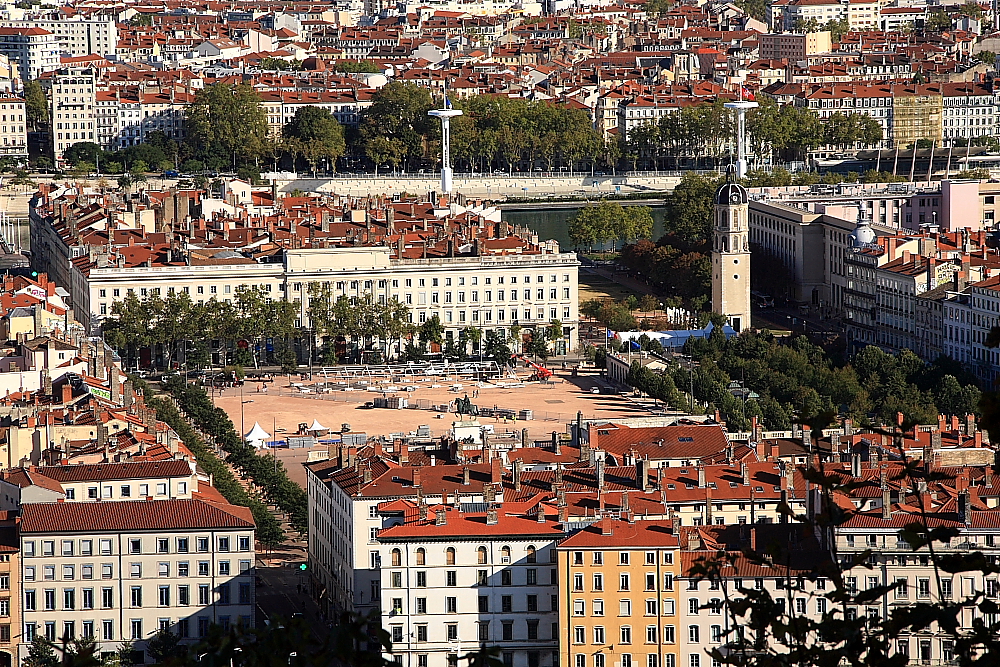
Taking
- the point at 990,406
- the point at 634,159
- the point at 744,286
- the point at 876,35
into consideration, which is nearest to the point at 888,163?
the point at 634,159

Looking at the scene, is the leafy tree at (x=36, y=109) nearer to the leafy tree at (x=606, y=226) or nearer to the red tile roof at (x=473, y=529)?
the leafy tree at (x=606, y=226)

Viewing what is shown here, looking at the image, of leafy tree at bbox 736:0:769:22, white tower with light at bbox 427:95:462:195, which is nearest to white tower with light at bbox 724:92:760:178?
white tower with light at bbox 427:95:462:195

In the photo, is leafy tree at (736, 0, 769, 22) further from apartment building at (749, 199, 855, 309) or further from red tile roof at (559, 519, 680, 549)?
red tile roof at (559, 519, 680, 549)

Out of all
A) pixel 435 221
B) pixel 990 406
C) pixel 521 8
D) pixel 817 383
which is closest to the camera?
pixel 990 406

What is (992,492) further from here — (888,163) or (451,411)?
(888,163)

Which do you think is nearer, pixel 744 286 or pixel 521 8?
pixel 744 286

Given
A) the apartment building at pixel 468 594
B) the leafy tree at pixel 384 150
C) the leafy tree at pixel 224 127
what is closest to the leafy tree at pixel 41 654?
the apartment building at pixel 468 594

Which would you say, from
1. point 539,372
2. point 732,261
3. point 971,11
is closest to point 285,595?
point 539,372
